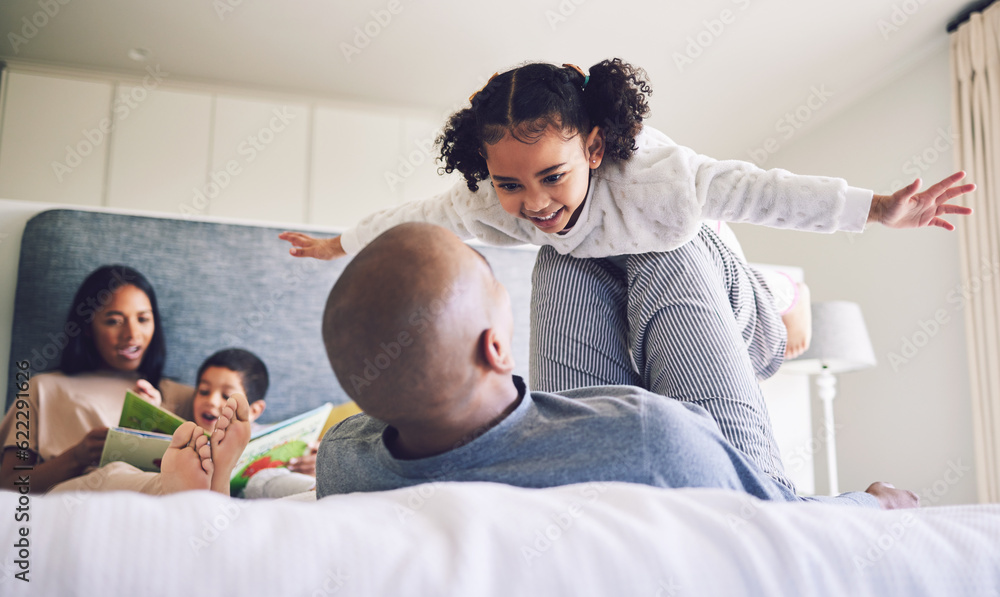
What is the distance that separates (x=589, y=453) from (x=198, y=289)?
5.07 ft

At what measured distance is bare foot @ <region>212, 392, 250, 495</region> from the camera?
0.90m

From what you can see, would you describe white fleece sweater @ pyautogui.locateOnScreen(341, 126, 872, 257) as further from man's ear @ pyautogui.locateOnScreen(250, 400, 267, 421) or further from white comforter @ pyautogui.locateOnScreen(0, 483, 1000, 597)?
man's ear @ pyautogui.locateOnScreen(250, 400, 267, 421)

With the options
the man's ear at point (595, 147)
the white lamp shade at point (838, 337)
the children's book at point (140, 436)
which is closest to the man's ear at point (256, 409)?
the children's book at point (140, 436)

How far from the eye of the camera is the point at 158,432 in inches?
54.1

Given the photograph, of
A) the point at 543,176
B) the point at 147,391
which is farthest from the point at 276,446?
the point at 543,176

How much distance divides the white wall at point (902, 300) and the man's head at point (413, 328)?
10.4ft

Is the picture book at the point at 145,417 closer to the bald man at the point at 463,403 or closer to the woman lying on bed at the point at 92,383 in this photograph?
the woman lying on bed at the point at 92,383

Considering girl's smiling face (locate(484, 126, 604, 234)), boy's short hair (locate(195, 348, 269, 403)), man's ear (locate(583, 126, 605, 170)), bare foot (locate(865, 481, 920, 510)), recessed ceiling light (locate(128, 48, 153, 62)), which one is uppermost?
recessed ceiling light (locate(128, 48, 153, 62))

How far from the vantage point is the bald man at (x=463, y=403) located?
1.81 feet

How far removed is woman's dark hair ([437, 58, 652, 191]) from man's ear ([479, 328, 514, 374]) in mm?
566

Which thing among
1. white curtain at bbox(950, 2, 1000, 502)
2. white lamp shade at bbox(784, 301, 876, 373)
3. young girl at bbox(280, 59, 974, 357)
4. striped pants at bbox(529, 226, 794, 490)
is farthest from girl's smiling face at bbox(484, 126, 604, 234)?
white curtain at bbox(950, 2, 1000, 502)

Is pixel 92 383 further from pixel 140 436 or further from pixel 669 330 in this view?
pixel 669 330

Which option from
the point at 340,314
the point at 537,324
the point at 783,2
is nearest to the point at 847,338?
the point at 783,2

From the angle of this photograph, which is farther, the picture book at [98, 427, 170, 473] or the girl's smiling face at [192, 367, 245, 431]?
the girl's smiling face at [192, 367, 245, 431]
